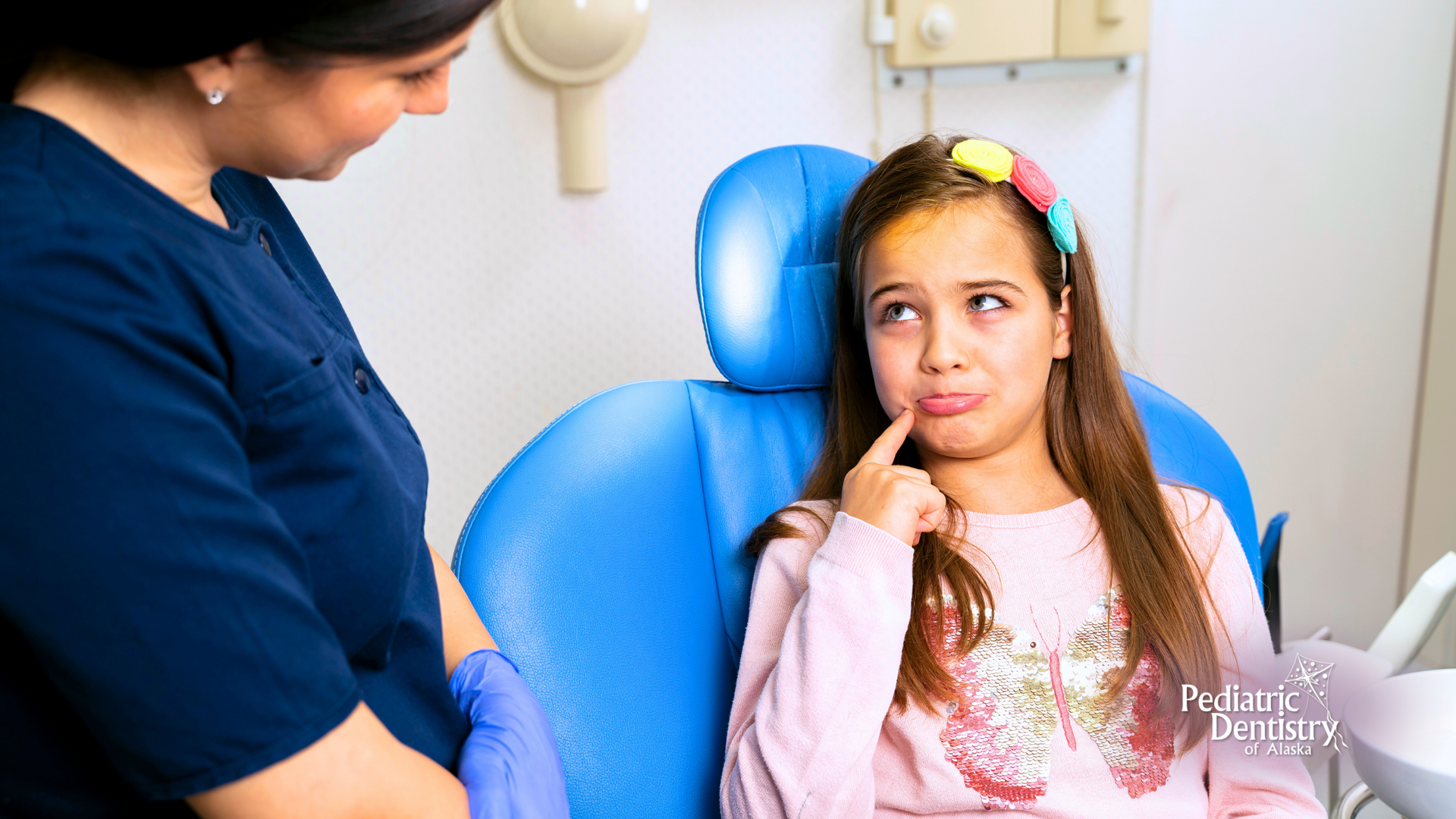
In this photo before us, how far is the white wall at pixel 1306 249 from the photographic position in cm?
188

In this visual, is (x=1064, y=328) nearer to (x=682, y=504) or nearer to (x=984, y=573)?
(x=984, y=573)

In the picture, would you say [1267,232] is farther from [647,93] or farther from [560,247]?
[560,247]

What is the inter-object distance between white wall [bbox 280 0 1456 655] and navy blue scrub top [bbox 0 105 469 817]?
113 cm

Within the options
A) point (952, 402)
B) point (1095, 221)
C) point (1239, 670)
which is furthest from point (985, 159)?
point (1095, 221)

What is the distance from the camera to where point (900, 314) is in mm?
1067

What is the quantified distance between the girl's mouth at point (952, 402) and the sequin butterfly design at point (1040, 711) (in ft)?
0.66

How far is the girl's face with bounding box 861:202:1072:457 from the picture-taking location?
1.03 metres

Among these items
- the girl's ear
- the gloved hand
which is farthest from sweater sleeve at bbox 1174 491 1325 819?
the gloved hand

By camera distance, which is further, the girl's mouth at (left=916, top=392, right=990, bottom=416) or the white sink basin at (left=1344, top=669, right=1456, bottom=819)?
the girl's mouth at (left=916, top=392, right=990, bottom=416)

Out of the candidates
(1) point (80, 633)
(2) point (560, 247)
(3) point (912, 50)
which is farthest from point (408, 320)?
(1) point (80, 633)

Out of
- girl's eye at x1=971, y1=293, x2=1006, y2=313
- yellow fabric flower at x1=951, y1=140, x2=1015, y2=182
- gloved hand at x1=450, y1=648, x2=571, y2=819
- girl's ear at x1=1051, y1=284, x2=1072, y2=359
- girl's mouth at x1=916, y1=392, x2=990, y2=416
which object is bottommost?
gloved hand at x1=450, y1=648, x2=571, y2=819

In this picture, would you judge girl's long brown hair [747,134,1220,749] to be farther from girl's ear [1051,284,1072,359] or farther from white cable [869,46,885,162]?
white cable [869,46,885,162]

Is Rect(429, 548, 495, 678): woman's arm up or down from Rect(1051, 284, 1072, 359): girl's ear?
down

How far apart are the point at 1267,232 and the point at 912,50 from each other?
80cm
